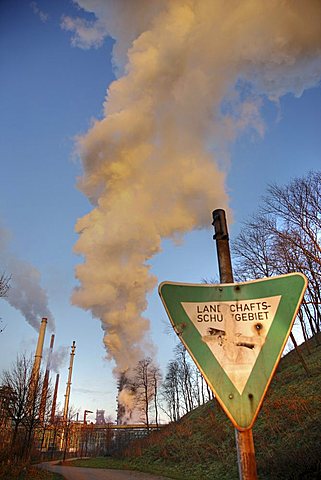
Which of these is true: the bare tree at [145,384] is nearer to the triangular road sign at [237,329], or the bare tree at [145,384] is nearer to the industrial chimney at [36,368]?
the industrial chimney at [36,368]

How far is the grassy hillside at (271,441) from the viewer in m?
8.89

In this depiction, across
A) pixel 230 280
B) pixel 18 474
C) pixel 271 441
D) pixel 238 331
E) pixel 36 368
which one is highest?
pixel 36 368

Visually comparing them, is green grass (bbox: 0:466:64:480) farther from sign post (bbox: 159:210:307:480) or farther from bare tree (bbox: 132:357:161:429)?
bare tree (bbox: 132:357:161:429)

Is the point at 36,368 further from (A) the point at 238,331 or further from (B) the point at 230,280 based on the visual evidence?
(A) the point at 238,331

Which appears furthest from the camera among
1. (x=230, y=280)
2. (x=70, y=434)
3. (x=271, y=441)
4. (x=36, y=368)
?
(x=70, y=434)

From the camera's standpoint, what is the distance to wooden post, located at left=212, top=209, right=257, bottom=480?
1346mm

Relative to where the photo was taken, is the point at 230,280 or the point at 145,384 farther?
the point at 145,384

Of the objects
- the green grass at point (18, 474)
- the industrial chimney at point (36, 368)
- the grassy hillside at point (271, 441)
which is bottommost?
the green grass at point (18, 474)

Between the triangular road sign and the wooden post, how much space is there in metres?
0.07

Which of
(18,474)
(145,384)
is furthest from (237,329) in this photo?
(145,384)

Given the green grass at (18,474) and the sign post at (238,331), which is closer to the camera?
the sign post at (238,331)

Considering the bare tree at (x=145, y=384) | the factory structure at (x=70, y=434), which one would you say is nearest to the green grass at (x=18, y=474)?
the factory structure at (x=70, y=434)

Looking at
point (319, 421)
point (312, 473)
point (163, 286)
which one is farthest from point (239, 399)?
point (319, 421)

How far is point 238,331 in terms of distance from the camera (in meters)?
1.55
